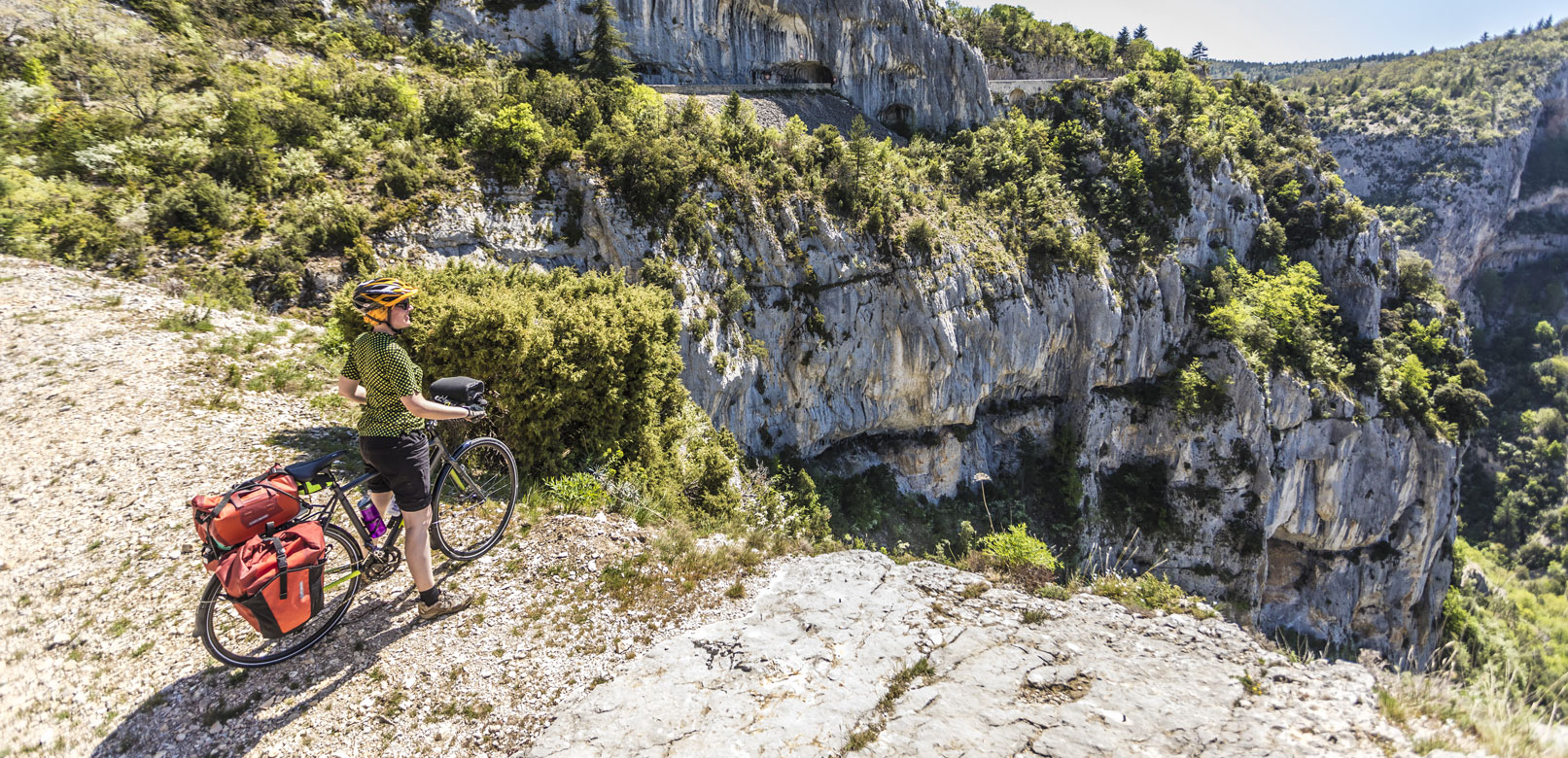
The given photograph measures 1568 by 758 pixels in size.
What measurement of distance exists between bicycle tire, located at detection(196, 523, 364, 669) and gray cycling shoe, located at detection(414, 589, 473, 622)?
1.94 ft

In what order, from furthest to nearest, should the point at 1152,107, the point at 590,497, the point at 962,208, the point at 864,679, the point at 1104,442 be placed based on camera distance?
the point at 1152,107 < the point at 1104,442 < the point at 962,208 < the point at 590,497 < the point at 864,679

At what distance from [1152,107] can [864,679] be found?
44.6 metres

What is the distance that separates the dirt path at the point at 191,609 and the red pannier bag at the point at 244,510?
1.22 metres

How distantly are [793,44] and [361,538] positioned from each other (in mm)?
33377

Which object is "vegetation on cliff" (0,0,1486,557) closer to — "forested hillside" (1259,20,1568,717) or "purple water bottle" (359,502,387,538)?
"purple water bottle" (359,502,387,538)

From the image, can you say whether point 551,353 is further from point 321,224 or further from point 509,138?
point 509,138

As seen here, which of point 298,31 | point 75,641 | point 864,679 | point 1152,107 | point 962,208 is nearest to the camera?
point 75,641

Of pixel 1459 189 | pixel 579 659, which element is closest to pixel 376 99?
pixel 579 659

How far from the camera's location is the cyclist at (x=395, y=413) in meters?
4.62

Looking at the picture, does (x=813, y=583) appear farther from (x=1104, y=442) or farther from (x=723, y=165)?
(x=1104, y=442)

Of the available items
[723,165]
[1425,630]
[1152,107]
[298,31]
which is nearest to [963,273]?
[723,165]

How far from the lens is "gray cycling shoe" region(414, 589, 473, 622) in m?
5.04

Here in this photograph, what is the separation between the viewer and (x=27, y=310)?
858 centimetres

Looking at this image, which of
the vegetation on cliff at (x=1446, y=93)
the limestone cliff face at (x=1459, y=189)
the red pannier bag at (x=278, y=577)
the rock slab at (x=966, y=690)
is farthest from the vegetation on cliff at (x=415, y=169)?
the limestone cliff face at (x=1459, y=189)
